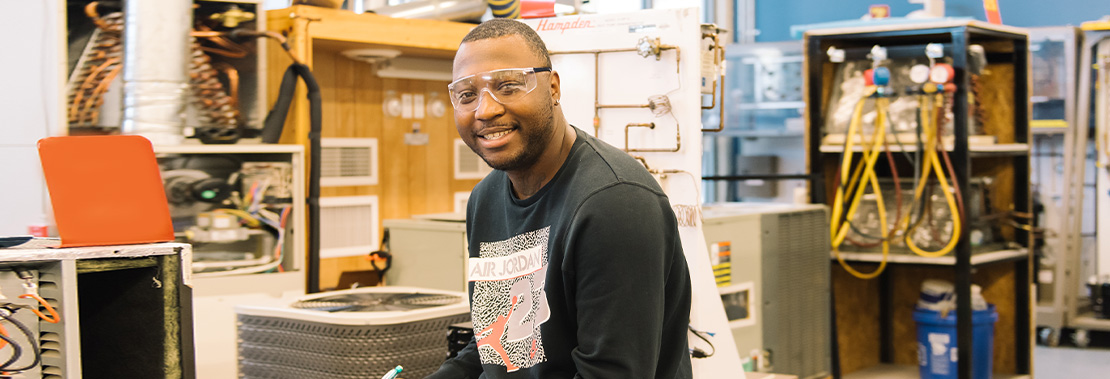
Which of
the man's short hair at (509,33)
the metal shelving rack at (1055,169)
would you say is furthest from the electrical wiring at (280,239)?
the metal shelving rack at (1055,169)

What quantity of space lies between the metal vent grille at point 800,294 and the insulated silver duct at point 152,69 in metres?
2.46

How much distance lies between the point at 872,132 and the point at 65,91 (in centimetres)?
344

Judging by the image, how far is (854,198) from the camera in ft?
15.5

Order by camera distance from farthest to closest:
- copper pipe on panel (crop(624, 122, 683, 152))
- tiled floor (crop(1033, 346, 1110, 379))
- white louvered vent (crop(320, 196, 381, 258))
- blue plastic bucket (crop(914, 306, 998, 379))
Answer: tiled floor (crop(1033, 346, 1110, 379)), blue plastic bucket (crop(914, 306, 998, 379)), white louvered vent (crop(320, 196, 381, 258)), copper pipe on panel (crop(624, 122, 683, 152))

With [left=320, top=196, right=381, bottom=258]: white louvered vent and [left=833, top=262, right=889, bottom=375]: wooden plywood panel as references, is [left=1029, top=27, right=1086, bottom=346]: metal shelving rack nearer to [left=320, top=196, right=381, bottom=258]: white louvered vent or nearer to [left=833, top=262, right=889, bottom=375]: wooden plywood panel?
[left=833, top=262, right=889, bottom=375]: wooden plywood panel


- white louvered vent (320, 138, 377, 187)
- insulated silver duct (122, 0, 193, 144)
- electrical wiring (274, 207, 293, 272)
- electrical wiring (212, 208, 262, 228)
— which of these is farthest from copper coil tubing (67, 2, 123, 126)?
white louvered vent (320, 138, 377, 187)

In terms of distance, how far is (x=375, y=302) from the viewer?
2.94m

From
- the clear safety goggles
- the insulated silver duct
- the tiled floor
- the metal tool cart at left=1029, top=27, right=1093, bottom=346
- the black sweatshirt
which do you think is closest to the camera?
the black sweatshirt

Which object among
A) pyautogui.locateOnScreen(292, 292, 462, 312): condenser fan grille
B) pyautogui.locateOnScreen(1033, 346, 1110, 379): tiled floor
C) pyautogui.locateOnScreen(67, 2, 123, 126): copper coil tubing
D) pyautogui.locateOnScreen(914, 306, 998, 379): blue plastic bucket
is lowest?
pyautogui.locateOnScreen(1033, 346, 1110, 379): tiled floor

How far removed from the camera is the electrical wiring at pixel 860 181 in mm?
4609

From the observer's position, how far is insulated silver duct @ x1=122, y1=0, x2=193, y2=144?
346 cm

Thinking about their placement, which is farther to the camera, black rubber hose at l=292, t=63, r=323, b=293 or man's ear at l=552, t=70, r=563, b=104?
black rubber hose at l=292, t=63, r=323, b=293

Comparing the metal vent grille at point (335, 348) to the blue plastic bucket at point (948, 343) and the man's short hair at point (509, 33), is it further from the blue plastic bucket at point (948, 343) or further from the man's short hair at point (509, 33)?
the blue plastic bucket at point (948, 343)

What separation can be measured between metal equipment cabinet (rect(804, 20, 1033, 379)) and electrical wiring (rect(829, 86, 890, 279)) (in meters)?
0.08
